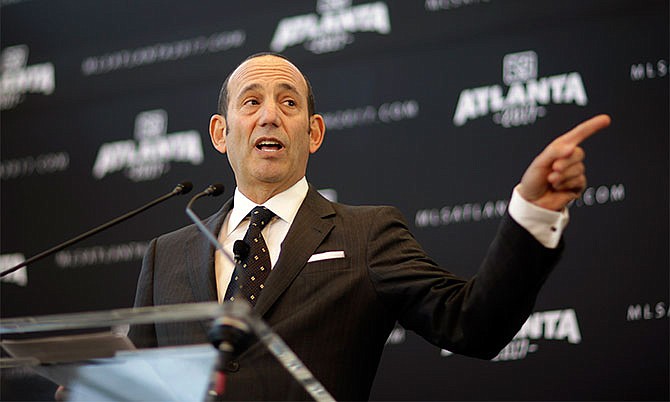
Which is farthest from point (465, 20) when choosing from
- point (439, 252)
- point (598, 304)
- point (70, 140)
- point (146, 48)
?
point (70, 140)

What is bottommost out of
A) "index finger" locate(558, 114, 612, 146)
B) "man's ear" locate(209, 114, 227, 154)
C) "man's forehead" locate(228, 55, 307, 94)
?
"index finger" locate(558, 114, 612, 146)

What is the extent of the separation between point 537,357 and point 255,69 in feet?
4.44

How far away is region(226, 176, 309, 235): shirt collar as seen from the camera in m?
2.35

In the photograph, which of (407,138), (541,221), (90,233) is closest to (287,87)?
(90,233)

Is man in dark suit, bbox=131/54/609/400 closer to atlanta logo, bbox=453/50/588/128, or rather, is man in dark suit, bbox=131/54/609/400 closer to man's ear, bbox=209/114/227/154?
man's ear, bbox=209/114/227/154

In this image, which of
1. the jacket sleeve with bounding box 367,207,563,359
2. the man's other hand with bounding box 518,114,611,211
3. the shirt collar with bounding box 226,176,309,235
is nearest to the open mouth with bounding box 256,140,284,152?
the shirt collar with bounding box 226,176,309,235

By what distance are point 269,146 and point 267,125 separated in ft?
0.18

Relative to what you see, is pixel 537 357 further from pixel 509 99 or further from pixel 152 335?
pixel 152 335

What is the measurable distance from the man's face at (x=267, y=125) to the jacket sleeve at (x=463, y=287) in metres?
0.29

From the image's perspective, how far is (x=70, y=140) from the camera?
4129mm

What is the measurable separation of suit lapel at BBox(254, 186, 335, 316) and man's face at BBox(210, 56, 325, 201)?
0.11 metres

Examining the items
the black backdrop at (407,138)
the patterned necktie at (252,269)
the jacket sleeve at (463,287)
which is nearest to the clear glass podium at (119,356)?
the jacket sleeve at (463,287)

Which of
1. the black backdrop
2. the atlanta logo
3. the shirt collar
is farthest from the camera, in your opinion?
the atlanta logo

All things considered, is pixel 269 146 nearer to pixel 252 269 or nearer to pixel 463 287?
pixel 252 269
